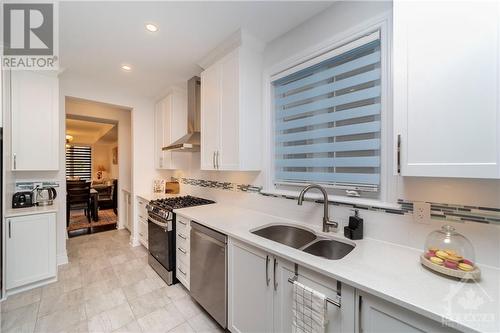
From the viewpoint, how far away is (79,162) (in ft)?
24.2

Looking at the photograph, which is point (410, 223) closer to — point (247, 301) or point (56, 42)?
point (247, 301)

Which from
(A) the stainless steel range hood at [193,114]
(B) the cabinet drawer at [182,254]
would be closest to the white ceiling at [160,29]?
(A) the stainless steel range hood at [193,114]

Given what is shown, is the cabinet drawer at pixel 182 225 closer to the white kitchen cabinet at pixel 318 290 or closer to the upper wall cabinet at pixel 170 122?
the white kitchen cabinet at pixel 318 290

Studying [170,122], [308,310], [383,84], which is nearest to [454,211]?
[383,84]

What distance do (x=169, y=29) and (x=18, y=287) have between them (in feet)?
10.1

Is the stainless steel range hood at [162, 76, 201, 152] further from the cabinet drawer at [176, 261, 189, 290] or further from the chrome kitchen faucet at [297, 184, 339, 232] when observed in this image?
the chrome kitchen faucet at [297, 184, 339, 232]

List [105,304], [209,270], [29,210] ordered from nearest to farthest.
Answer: [209,270] → [105,304] → [29,210]

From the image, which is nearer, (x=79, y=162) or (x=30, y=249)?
(x=30, y=249)

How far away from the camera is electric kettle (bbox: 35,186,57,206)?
2590mm

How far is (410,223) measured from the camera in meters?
1.25

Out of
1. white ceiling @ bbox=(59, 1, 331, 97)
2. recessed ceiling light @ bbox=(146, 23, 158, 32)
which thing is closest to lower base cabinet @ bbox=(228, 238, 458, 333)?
white ceiling @ bbox=(59, 1, 331, 97)

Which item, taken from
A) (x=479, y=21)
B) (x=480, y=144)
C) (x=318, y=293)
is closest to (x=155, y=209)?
(x=318, y=293)

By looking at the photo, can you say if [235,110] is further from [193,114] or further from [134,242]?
[134,242]

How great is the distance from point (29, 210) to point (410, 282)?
3.50 m
